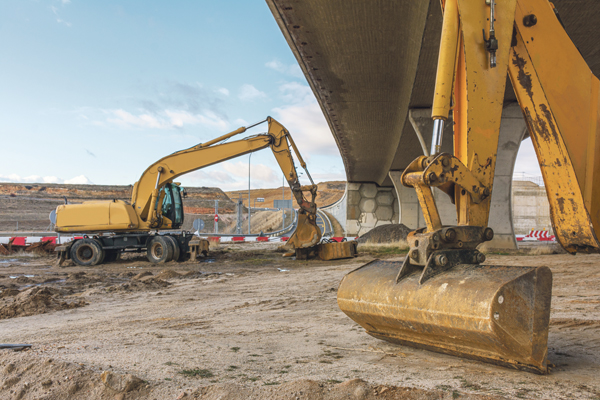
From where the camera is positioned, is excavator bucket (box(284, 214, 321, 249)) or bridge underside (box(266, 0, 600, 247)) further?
excavator bucket (box(284, 214, 321, 249))

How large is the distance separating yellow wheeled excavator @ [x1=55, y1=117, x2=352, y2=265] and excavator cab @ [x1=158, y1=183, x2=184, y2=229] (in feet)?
0.15

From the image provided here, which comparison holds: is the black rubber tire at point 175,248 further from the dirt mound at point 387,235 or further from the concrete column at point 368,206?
the concrete column at point 368,206

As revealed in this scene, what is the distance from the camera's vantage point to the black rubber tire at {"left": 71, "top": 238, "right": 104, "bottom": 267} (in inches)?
572

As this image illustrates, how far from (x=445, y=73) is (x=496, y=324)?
1.98 m

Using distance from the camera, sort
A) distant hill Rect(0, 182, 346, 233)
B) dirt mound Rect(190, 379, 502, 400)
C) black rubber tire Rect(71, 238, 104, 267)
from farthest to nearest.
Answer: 1. distant hill Rect(0, 182, 346, 233)
2. black rubber tire Rect(71, 238, 104, 267)
3. dirt mound Rect(190, 379, 502, 400)

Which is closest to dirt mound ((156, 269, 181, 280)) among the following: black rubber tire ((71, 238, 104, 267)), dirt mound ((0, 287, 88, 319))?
dirt mound ((0, 287, 88, 319))

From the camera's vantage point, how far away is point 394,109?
48.9 ft

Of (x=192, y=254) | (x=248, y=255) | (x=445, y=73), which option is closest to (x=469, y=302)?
(x=445, y=73)

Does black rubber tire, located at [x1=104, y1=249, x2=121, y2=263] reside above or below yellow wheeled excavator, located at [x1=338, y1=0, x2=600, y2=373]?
below

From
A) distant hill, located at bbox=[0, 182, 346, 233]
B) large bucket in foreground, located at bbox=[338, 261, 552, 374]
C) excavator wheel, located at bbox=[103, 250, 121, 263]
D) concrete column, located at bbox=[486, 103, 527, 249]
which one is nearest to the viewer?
large bucket in foreground, located at bbox=[338, 261, 552, 374]

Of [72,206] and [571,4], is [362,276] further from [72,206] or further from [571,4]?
[72,206]

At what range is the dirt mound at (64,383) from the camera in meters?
2.78

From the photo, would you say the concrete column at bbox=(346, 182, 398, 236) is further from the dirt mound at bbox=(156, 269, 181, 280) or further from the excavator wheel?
the dirt mound at bbox=(156, 269, 181, 280)

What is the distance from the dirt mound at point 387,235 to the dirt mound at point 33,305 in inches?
609
